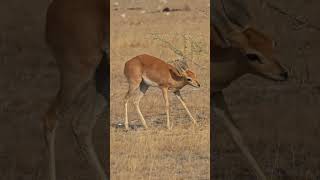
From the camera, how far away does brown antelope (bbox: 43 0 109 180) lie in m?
4.10

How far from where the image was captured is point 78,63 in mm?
4141

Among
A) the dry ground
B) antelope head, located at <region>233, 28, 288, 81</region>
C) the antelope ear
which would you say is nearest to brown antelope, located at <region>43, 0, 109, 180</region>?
the dry ground

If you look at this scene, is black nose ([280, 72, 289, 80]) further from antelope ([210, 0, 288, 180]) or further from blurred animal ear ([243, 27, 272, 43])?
blurred animal ear ([243, 27, 272, 43])

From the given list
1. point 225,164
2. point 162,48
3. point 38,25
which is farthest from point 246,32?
point 38,25

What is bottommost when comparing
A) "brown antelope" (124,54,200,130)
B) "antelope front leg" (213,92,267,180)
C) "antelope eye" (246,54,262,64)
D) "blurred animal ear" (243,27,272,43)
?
"antelope front leg" (213,92,267,180)

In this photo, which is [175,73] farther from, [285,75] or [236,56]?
[285,75]

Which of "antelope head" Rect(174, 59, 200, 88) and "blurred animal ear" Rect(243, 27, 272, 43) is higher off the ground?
"blurred animal ear" Rect(243, 27, 272, 43)

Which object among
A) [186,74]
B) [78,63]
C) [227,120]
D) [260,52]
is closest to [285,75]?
[260,52]

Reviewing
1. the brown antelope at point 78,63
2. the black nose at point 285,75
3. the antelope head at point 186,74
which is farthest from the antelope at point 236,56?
the brown antelope at point 78,63

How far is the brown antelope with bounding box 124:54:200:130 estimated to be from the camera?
13.5 ft

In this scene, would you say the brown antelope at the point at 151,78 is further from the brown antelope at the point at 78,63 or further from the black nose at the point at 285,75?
the black nose at the point at 285,75

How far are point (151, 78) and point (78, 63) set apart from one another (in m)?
0.39

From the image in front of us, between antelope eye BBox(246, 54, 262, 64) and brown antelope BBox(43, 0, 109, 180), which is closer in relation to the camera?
brown antelope BBox(43, 0, 109, 180)

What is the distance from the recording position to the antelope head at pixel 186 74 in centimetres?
413
